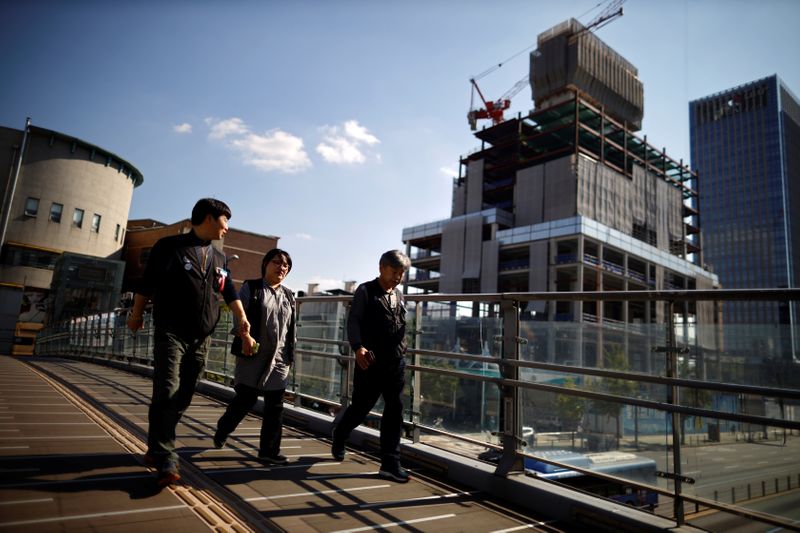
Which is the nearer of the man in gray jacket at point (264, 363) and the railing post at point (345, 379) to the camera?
the man in gray jacket at point (264, 363)

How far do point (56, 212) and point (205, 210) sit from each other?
55.1 metres

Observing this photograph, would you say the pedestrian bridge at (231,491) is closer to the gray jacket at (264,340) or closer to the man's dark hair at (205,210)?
the gray jacket at (264,340)

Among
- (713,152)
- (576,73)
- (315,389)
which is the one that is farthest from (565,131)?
(713,152)

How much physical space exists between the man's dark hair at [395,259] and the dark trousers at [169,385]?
1.47 m

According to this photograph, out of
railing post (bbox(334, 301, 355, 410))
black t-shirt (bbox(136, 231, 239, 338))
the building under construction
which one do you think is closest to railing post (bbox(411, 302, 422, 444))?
railing post (bbox(334, 301, 355, 410))

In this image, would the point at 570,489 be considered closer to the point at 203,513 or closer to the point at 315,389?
the point at 203,513

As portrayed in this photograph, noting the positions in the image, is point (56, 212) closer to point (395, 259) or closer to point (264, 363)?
point (264, 363)

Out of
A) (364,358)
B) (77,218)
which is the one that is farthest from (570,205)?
(364,358)

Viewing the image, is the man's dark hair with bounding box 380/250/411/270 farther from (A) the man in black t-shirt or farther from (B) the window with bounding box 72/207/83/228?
(B) the window with bounding box 72/207/83/228

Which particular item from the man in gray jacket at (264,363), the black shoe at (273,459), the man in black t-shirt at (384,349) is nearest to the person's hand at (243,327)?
the man in gray jacket at (264,363)

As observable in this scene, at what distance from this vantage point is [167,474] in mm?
3119

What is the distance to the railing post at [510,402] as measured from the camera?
12.2 feet

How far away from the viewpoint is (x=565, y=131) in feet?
219

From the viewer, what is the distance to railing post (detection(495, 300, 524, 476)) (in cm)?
373
